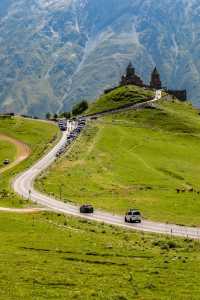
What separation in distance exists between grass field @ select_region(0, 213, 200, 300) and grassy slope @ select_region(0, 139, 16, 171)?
292 ft

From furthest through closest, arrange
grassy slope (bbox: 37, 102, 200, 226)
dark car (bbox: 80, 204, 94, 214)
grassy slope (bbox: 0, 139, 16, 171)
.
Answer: grassy slope (bbox: 0, 139, 16, 171)
grassy slope (bbox: 37, 102, 200, 226)
dark car (bbox: 80, 204, 94, 214)

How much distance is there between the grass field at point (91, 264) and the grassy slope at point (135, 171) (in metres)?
20.2

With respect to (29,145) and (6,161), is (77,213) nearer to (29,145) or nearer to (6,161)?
(6,161)

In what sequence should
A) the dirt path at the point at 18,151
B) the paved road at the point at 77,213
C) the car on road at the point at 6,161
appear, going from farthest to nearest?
the car on road at the point at 6,161, the dirt path at the point at 18,151, the paved road at the point at 77,213

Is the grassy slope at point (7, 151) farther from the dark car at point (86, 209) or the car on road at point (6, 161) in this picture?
the dark car at point (86, 209)

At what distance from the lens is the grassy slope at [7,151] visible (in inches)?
6265

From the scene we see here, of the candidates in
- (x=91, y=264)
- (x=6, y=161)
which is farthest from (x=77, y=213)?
(x=6, y=161)

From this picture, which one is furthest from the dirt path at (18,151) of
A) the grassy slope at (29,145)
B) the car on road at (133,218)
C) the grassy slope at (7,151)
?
the car on road at (133,218)

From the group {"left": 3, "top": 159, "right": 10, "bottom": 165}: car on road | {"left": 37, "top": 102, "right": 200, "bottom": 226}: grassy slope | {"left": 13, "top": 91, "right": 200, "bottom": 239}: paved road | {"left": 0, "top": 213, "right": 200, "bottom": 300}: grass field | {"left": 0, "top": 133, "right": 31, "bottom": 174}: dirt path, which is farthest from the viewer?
{"left": 3, "top": 159, "right": 10, "bottom": 165}: car on road

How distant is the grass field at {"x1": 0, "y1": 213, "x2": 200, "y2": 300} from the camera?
40.8 meters

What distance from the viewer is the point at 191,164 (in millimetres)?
147250

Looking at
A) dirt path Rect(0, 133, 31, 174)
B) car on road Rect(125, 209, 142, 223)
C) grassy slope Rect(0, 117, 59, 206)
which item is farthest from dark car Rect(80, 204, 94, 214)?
dirt path Rect(0, 133, 31, 174)

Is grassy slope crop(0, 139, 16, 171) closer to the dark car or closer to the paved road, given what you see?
the paved road

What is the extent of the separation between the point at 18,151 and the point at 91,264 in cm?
12160
